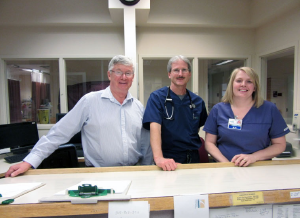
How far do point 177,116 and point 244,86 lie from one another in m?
0.51

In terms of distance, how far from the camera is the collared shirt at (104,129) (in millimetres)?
1325

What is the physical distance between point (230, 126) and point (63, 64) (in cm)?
302

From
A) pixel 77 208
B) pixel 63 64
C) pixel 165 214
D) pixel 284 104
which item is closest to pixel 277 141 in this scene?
pixel 165 214

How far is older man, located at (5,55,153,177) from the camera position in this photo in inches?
52.6

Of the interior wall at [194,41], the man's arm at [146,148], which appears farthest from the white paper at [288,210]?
the interior wall at [194,41]

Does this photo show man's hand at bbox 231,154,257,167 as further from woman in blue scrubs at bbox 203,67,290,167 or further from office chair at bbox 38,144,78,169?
office chair at bbox 38,144,78,169

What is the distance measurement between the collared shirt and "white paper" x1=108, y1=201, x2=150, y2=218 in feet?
2.07

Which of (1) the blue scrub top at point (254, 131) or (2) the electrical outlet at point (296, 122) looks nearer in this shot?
(1) the blue scrub top at point (254, 131)

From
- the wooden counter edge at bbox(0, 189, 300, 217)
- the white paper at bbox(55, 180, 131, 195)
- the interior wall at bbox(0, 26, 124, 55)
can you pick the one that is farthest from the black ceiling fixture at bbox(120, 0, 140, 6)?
the wooden counter edge at bbox(0, 189, 300, 217)

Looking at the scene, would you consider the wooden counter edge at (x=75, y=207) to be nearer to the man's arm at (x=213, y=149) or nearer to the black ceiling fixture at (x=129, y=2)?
the man's arm at (x=213, y=149)

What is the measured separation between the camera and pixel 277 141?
1.27m

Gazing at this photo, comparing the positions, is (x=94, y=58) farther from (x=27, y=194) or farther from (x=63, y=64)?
(x=27, y=194)

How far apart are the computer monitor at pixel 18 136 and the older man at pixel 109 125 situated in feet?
4.71

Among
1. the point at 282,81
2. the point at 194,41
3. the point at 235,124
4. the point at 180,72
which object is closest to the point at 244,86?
the point at 235,124
